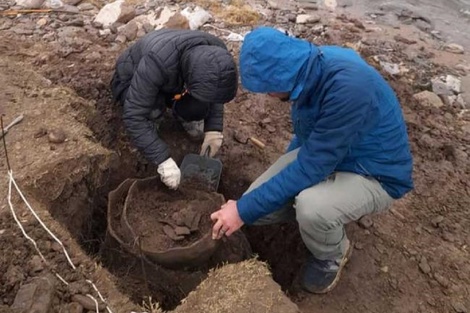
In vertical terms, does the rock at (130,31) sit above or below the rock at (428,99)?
above

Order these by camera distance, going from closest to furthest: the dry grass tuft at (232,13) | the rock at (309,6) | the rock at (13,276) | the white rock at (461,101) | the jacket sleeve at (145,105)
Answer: the rock at (13,276), the jacket sleeve at (145,105), the white rock at (461,101), the dry grass tuft at (232,13), the rock at (309,6)

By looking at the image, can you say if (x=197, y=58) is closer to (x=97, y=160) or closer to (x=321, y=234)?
(x=97, y=160)

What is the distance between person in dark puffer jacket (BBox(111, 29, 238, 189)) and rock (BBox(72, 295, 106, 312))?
939 millimetres

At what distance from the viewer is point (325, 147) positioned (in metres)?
2.41

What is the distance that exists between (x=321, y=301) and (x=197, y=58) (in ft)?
4.97

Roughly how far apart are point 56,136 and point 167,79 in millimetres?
788

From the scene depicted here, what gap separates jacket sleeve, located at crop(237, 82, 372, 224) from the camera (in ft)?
7.64

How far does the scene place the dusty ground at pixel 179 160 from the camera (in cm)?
281

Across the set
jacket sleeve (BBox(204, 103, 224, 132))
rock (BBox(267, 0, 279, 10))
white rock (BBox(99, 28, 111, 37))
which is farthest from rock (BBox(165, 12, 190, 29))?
jacket sleeve (BBox(204, 103, 224, 132))

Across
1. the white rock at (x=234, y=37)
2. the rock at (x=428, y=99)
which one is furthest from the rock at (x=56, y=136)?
the rock at (x=428, y=99)

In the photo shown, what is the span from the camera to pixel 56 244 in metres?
2.70

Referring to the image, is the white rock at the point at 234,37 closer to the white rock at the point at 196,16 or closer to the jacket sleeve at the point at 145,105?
the white rock at the point at 196,16

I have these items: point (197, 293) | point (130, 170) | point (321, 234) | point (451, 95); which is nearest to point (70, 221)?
point (130, 170)

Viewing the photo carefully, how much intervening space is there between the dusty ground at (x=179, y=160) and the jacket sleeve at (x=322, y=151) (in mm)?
406
